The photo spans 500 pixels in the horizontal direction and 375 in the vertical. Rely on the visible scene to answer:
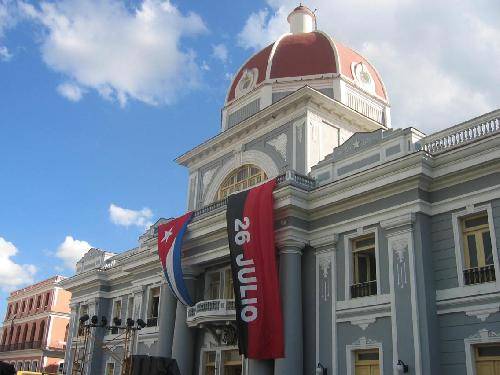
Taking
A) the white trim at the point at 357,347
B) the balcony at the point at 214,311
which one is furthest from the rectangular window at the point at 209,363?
the white trim at the point at 357,347

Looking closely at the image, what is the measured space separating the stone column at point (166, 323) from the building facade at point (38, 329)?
78.0 feet

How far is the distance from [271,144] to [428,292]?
34.2 feet

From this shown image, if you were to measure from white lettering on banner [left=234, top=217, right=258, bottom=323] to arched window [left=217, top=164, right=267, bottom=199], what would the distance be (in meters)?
4.43

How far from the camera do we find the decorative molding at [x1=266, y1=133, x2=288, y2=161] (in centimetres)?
2422

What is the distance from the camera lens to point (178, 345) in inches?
901

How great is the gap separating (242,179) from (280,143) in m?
2.52

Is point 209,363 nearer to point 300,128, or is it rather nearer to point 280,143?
point 280,143

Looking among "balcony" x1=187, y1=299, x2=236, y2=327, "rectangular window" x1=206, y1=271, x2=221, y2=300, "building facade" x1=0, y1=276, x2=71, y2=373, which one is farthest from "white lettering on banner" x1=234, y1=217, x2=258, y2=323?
"building facade" x1=0, y1=276, x2=71, y2=373

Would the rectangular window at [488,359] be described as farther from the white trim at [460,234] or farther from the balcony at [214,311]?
the balcony at [214,311]

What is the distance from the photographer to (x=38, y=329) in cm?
4841

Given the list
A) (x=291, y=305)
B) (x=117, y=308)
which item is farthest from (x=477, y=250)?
(x=117, y=308)

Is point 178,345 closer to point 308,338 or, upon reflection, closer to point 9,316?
point 308,338

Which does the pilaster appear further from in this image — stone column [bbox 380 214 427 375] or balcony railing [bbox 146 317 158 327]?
balcony railing [bbox 146 317 158 327]

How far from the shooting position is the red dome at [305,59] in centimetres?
2658
